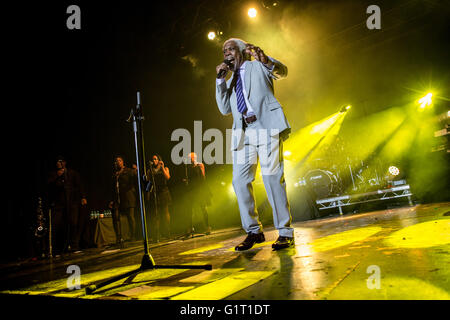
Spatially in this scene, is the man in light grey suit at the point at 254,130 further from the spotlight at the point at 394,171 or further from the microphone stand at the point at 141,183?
the spotlight at the point at 394,171

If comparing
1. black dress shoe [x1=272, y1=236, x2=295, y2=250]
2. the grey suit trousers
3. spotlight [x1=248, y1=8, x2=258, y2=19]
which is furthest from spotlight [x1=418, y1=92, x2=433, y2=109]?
black dress shoe [x1=272, y1=236, x2=295, y2=250]

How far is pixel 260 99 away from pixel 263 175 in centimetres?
71

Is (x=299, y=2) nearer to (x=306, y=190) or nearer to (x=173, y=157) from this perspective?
(x=306, y=190)

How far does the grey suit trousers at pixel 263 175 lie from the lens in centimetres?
229

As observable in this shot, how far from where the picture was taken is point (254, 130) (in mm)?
2391

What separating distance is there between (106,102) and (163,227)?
4.28 metres

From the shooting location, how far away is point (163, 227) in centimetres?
805

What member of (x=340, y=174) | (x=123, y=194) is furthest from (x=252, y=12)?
(x=123, y=194)

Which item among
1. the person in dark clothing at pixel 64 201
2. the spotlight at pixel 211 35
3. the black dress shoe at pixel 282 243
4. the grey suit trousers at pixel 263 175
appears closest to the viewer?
the black dress shoe at pixel 282 243

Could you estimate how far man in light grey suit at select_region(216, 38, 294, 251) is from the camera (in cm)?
230

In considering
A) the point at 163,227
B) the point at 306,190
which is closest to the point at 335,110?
the point at 306,190

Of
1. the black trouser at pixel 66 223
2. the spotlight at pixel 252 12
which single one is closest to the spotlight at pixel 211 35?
the spotlight at pixel 252 12

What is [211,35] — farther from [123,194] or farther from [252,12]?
[123,194]

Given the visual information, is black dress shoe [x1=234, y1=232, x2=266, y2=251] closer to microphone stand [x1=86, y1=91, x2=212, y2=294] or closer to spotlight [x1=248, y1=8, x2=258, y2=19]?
microphone stand [x1=86, y1=91, x2=212, y2=294]
